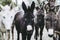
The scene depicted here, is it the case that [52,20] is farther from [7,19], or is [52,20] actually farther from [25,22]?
[7,19]

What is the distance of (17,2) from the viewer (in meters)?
2.01

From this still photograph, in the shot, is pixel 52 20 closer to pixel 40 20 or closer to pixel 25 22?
pixel 40 20

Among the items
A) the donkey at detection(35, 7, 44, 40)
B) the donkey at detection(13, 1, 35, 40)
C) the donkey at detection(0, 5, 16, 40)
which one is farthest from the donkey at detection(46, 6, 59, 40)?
the donkey at detection(0, 5, 16, 40)

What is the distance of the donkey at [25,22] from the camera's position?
198cm

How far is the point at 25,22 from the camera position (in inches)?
79.0

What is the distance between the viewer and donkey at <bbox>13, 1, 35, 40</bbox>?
198 cm

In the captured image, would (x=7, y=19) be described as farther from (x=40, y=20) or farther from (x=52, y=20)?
(x=52, y=20)

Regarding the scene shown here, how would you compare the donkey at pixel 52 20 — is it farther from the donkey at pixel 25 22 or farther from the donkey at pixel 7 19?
the donkey at pixel 7 19

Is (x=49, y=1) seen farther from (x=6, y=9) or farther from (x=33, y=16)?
(x=6, y=9)

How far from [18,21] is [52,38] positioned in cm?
42

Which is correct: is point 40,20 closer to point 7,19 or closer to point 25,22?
point 25,22

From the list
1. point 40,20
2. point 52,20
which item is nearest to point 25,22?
point 40,20

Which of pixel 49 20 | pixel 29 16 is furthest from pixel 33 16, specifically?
pixel 49 20

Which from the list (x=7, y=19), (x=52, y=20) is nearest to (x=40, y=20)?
(x=52, y=20)
